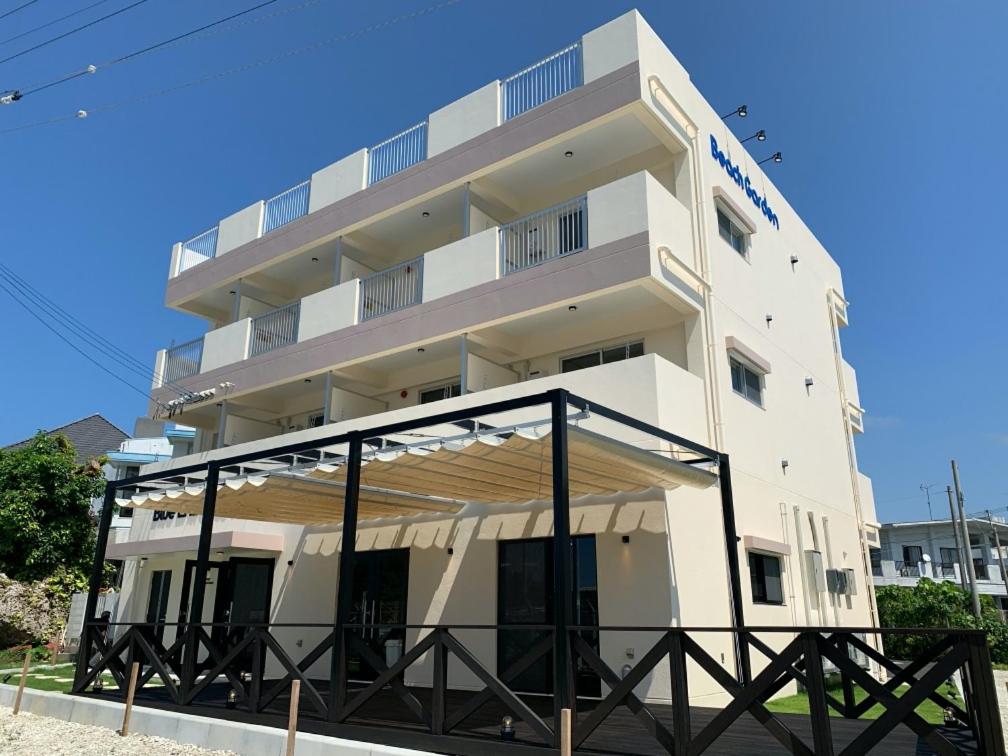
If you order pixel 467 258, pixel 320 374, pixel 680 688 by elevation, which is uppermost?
pixel 467 258

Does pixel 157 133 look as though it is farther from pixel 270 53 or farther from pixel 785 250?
pixel 785 250

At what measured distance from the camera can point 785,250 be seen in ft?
56.1

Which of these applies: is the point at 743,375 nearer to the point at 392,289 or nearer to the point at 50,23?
the point at 392,289

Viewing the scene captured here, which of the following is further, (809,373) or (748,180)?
(809,373)

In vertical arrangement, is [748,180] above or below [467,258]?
above

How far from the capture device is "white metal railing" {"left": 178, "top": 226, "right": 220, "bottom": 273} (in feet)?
66.7

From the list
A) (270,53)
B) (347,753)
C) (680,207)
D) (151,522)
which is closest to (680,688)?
(347,753)

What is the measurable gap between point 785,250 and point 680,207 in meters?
5.85

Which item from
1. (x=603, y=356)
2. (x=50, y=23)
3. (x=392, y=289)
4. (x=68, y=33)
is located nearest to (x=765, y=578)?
(x=603, y=356)

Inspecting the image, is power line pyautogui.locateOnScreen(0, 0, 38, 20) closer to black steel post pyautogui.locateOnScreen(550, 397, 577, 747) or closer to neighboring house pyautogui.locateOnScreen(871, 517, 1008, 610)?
black steel post pyautogui.locateOnScreen(550, 397, 577, 747)

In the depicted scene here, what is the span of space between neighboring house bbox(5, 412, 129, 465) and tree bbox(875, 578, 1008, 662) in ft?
126

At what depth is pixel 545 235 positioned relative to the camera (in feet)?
42.9

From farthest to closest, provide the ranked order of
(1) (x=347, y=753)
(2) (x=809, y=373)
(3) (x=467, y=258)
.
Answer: (2) (x=809, y=373) < (3) (x=467, y=258) < (1) (x=347, y=753)

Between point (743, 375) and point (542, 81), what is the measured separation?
21.6ft
